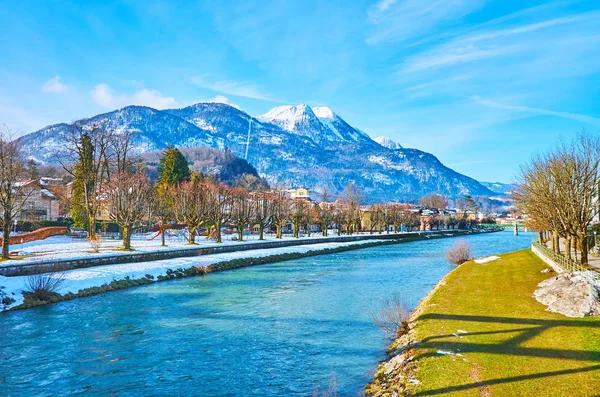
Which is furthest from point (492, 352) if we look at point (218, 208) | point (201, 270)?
point (218, 208)

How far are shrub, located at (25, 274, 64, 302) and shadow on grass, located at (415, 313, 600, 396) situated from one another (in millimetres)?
24092

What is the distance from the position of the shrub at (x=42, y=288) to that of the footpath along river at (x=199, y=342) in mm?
1330

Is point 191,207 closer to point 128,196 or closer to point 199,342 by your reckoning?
point 128,196

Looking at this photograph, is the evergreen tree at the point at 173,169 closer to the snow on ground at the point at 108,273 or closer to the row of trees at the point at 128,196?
the row of trees at the point at 128,196

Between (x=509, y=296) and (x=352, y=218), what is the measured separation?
283ft

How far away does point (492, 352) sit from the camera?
535 inches

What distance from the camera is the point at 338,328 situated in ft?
69.3

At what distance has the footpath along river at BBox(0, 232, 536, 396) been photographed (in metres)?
14.2

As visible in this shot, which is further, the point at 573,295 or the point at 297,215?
the point at 297,215

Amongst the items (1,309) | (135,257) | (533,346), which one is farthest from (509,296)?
(135,257)

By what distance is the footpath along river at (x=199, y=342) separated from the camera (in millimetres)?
14227

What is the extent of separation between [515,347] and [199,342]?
41.7ft

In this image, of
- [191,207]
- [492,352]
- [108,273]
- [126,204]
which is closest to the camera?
[492,352]

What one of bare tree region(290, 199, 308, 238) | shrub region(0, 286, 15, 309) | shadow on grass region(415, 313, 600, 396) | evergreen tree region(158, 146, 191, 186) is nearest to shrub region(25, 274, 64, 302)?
shrub region(0, 286, 15, 309)
